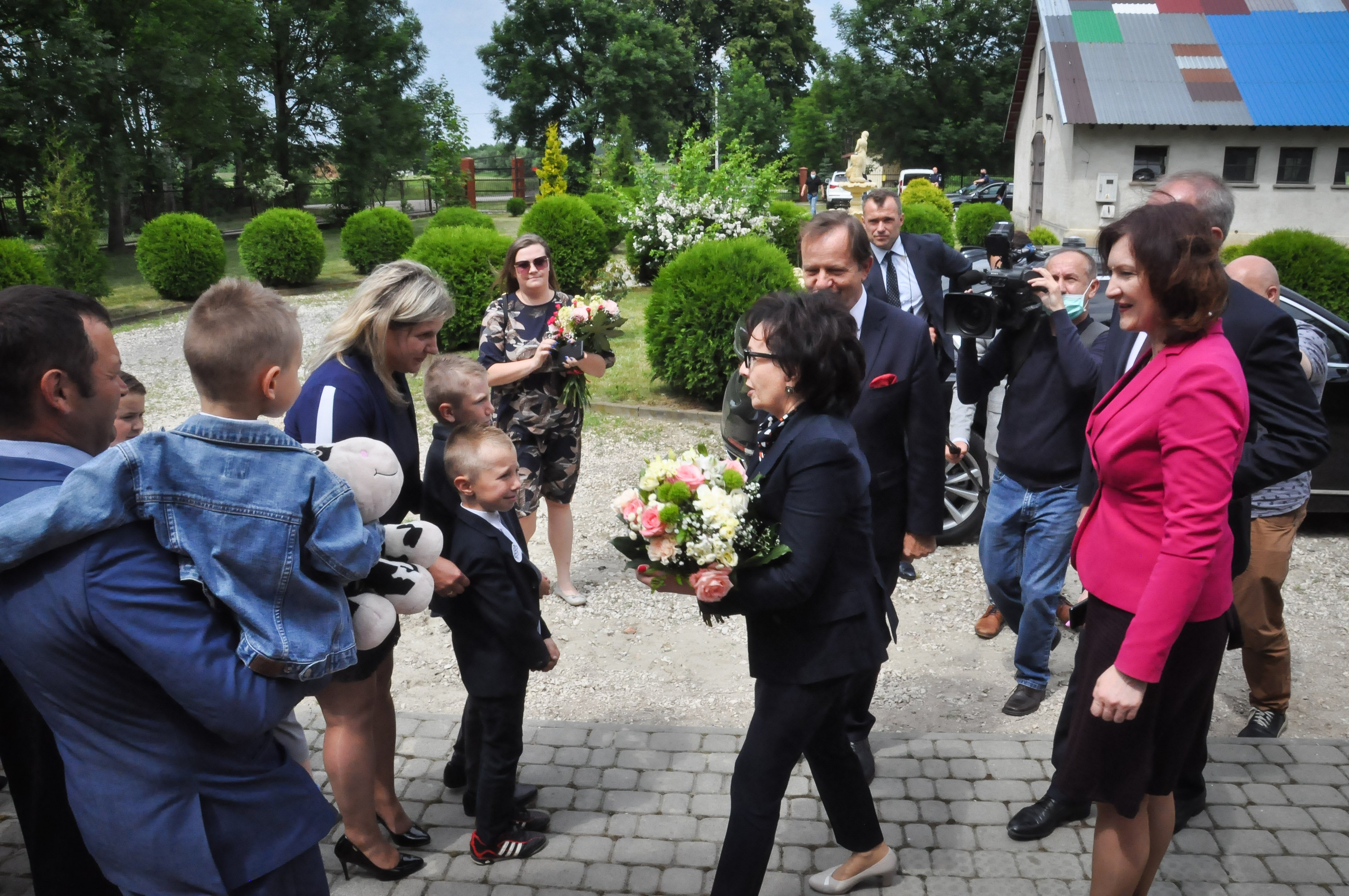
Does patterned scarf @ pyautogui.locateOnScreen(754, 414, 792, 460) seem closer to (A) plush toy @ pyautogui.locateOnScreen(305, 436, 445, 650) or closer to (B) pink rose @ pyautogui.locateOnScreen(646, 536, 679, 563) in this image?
(B) pink rose @ pyautogui.locateOnScreen(646, 536, 679, 563)

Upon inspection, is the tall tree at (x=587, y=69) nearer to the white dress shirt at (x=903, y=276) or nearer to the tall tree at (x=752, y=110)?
the tall tree at (x=752, y=110)

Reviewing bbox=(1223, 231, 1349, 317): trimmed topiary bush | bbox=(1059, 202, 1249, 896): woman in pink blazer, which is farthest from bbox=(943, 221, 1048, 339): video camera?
bbox=(1223, 231, 1349, 317): trimmed topiary bush

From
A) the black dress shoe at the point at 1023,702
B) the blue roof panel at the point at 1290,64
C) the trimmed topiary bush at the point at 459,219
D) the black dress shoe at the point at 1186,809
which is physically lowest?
the black dress shoe at the point at 1023,702

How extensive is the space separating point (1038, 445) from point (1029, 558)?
0.56 meters

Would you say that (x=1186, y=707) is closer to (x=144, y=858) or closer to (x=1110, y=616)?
(x=1110, y=616)

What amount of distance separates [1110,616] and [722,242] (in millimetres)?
7821

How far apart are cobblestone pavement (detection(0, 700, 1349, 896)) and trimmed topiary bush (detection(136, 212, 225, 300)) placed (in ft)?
54.1

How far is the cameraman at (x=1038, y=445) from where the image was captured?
4285 mm

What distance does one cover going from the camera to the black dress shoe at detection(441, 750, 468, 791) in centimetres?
387

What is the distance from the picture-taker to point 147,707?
6.25 feet

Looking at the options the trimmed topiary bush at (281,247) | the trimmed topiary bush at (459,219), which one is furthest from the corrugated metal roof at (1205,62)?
the trimmed topiary bush at (281,247)

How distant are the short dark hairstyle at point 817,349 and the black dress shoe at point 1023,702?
2.37m

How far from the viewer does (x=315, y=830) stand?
2.13 m

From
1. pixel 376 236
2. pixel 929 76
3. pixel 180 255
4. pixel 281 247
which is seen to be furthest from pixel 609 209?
pixel 929 76
